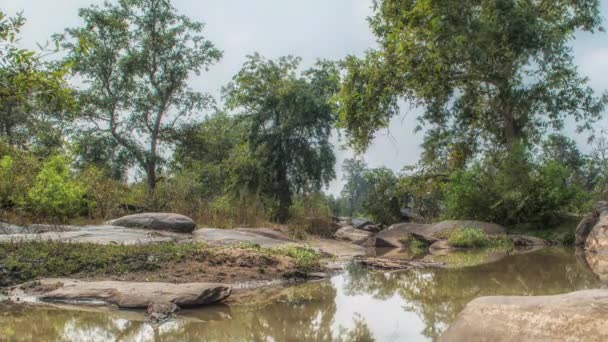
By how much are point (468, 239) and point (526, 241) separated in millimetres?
2397

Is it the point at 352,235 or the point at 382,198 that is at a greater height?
the point at 382,198

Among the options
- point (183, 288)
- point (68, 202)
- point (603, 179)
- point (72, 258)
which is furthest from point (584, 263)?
point (603, 179)

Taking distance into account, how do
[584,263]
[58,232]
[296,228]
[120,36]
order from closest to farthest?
[584,263], [58,232], [296,228], [120,36]

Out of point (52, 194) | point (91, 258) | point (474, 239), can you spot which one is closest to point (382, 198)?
point (474, 239)

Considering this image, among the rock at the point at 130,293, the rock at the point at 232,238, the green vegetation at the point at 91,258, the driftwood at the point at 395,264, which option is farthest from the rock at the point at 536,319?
the rock at the point at 232,238

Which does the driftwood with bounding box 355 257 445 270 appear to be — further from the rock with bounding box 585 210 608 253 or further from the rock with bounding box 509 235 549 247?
the rock with bounding box 509 235 549 247

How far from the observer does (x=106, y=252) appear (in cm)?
930

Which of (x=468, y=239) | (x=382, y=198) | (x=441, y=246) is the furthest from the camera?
(x=382, y=198)

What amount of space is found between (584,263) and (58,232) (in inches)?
441

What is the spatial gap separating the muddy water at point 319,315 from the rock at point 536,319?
812 millimetres

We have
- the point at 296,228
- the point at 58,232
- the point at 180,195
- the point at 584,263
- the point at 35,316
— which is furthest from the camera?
the point at 180,195

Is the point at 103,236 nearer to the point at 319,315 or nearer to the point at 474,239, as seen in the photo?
the point at 319,315

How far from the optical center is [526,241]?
18.9 metres

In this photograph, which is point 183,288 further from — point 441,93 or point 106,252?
point 441,93
